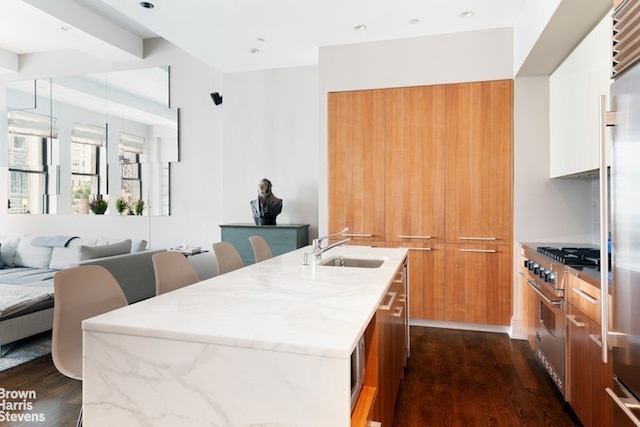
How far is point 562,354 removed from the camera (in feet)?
7.59

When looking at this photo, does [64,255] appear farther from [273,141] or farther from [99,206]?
[273,141]

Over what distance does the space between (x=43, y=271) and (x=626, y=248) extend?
602cm

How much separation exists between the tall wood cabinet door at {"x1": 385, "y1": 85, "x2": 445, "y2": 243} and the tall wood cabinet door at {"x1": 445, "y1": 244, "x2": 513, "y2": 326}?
321 millimetres

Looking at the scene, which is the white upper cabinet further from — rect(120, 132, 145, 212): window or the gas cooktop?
rect(120, 132, 145, 212): window

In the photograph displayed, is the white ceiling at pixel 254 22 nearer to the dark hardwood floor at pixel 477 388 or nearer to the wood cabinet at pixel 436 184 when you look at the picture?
the wood cabinet at pixel 436 184

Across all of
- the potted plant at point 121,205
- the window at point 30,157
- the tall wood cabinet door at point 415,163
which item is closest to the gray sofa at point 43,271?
the potted plant at point 121,205

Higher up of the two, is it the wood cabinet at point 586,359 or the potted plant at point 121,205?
the potted plant at point 121,205

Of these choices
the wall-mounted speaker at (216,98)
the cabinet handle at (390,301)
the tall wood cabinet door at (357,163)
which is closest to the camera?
the cabinet handle at (390,301)

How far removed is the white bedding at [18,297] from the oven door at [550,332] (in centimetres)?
407

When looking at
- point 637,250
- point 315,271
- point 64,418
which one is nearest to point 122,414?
point 315,271

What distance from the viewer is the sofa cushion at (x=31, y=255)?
17.6 ft

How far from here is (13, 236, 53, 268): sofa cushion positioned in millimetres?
5371

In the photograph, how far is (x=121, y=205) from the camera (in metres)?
5.86

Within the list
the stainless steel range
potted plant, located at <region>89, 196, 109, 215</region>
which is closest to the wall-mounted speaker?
potted plant, located at <region>89, 196, 109, 215</region>
